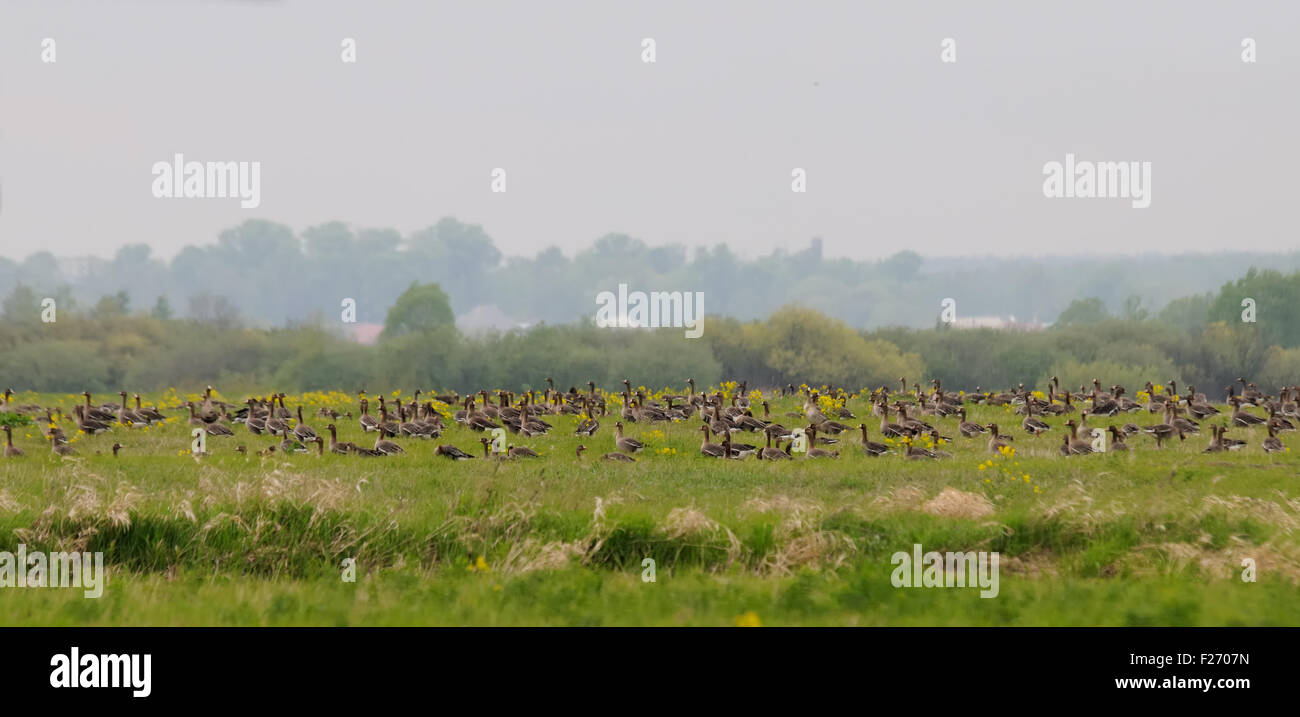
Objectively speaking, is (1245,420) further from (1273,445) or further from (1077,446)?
(1077,446)

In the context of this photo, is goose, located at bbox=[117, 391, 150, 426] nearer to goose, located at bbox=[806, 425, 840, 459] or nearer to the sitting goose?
goose, located at bbox=[806, 425, 840, 459]

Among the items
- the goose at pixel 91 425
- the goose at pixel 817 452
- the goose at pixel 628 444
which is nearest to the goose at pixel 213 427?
the goose at pixel 91 425

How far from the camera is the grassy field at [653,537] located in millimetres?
13789

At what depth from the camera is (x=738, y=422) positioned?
34094 millimetres

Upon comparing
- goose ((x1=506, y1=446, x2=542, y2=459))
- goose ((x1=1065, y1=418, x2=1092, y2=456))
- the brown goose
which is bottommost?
goose ((x1=506, y1=446, x2=542, y2=459))

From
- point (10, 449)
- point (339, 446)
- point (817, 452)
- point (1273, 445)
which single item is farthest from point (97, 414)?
point (1273, 445)

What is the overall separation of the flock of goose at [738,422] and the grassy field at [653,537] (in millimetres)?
1354

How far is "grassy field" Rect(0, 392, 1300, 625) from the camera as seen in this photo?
13789mm

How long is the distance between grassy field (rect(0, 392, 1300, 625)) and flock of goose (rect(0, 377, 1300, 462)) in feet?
4.44

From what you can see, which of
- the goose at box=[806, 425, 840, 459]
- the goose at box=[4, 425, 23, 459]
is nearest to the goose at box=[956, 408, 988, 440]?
the goose at box=[806, 425, 840, 459]

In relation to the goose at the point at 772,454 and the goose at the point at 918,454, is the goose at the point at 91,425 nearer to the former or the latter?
the goose at the point at 772,454
